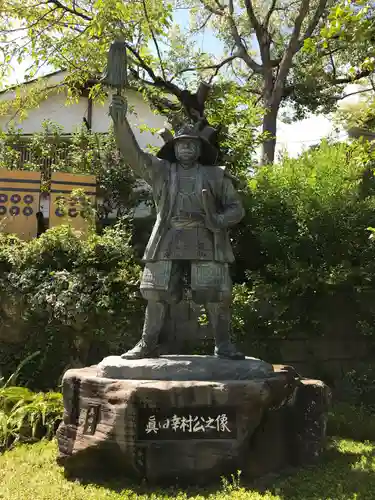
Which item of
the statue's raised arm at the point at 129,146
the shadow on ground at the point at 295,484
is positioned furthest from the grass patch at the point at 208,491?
the statue's raised arm at the point at 129,146

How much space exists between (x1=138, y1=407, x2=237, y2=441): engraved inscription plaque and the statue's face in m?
2.18

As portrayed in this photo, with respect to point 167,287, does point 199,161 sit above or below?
above

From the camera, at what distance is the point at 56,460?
423 centimetres

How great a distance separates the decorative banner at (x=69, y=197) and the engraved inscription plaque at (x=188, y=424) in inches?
220

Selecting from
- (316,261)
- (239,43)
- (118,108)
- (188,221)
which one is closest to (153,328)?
(188,221)

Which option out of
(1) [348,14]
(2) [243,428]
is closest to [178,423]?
(2) [243,428]

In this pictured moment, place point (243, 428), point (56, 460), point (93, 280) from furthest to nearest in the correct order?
point (93, 280) → point (56, 460) → point (243, 428)

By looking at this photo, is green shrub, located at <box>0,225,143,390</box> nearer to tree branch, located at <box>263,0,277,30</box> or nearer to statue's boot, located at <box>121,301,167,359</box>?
statue's boot, located at <box>121,301,167,359</box>

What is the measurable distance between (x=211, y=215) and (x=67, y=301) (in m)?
3.47

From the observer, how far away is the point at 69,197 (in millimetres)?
9102

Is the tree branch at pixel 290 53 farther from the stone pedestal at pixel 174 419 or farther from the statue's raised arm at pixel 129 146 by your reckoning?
the stone pedestal at pixel 174 419

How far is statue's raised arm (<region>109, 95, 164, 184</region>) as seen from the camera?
419 cm

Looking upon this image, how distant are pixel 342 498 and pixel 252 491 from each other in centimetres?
63

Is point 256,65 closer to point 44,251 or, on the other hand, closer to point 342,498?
point 44,251
